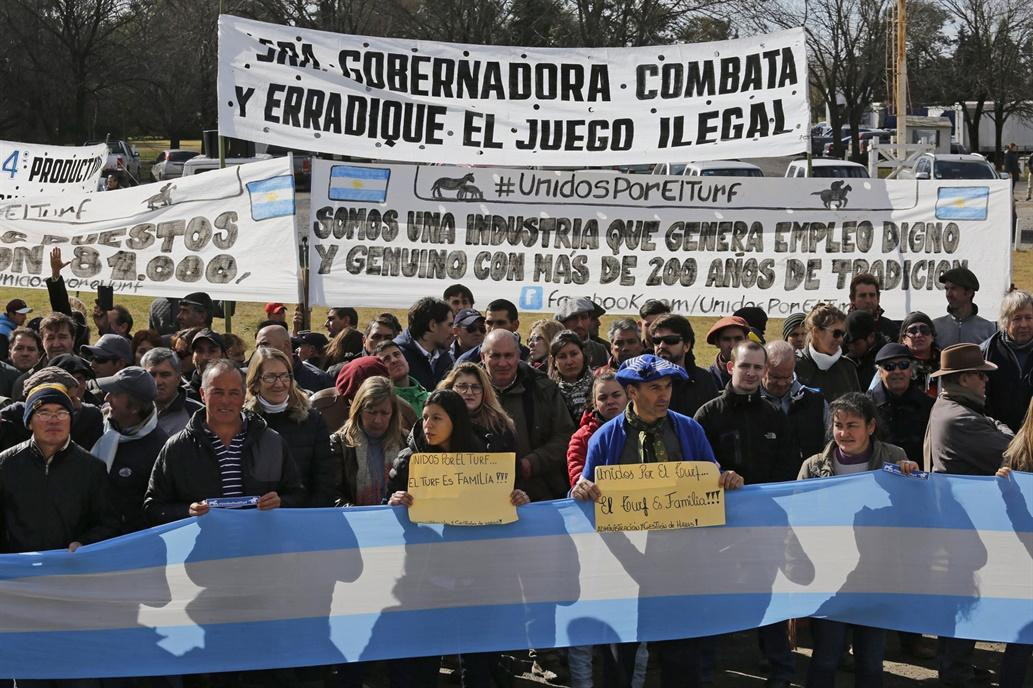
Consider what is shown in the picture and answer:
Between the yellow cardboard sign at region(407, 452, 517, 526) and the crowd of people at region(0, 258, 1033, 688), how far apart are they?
8 centimetres

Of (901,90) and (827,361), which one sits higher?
(901,90)

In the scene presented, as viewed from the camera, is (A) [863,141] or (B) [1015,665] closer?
(B) [1015,665]

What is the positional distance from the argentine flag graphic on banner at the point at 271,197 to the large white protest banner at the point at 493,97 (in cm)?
30

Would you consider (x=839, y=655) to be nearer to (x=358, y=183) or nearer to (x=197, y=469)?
(x=197, y=469)

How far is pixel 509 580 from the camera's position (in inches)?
228

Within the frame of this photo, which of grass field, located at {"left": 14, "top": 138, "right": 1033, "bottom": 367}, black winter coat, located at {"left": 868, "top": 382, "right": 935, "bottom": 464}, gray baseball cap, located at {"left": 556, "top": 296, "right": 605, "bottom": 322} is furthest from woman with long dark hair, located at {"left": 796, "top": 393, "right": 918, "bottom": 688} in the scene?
grass field, located at {"left": 14, "top": 138, "right": 1033, "bottom": 367}

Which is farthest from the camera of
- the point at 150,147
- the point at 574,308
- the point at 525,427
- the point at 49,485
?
the point at 150,147

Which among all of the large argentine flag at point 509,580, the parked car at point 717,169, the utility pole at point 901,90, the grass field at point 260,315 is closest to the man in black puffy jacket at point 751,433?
the large argentine flag at point 509,580

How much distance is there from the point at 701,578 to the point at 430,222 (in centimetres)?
484

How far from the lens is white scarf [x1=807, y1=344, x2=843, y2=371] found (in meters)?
7.34

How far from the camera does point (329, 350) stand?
28.8 ft

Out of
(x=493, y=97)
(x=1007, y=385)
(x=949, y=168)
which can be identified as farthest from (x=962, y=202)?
(x=949, y=168)

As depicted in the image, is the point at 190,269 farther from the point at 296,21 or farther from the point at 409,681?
the point at 296,21

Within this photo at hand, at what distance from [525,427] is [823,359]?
181 cm
